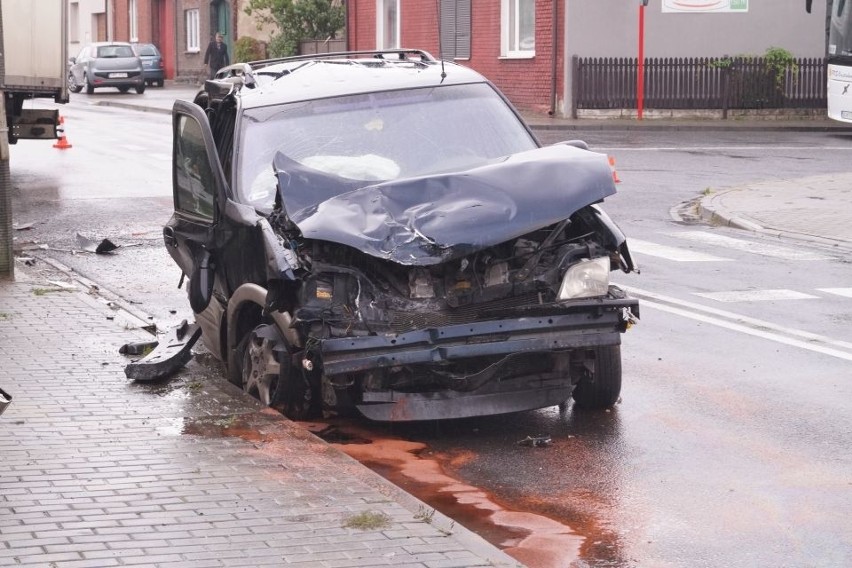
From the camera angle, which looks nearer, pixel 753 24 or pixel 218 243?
pixel 218 243

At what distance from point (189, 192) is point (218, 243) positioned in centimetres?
95

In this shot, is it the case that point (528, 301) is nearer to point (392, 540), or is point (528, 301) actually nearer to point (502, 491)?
point (502, 491)

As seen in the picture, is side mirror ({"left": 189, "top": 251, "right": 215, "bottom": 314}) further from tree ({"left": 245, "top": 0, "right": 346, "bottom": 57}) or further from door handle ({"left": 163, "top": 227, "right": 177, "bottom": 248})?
tree ({"left": 245, "top": 0, "right": 346, "bottom": 57})

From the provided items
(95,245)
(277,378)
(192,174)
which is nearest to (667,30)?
(95,245)

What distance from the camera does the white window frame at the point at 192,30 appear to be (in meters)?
56.5

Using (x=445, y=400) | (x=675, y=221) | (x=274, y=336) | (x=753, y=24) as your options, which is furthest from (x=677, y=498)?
(x=753, y=24)

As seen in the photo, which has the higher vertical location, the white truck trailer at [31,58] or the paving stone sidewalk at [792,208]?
the white truck trailer at [31,58]

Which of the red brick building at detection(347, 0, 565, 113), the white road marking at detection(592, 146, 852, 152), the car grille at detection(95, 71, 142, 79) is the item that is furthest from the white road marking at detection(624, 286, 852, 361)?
the car grille at detection(95, 71, 142, 79)

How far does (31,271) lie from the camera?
12727 mm

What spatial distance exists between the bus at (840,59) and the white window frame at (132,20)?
Answer: 41.9 meters

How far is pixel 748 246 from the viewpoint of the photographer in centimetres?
1421

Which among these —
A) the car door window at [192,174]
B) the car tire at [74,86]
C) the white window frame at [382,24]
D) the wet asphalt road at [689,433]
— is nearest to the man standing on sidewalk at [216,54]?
the white window frame at [382,24]

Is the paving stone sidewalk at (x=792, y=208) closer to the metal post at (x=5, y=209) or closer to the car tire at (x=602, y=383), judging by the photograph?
the car tire at (x=602, y=383)

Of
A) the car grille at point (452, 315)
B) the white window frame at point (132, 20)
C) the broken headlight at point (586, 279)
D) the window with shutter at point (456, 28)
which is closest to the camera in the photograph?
the car grille at point (452, 315)
